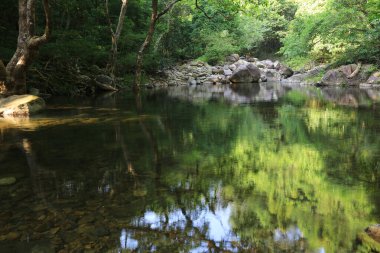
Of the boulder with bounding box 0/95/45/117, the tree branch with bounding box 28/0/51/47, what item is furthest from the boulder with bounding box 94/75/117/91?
the boulder with bounding box 0/95/45/117

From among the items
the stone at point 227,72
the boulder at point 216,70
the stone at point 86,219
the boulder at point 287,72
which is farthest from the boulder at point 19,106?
the boulder at point 287,72

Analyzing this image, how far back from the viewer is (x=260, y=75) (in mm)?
31641

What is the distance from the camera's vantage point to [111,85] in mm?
20188

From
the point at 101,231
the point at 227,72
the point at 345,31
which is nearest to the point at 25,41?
the point at 101,231

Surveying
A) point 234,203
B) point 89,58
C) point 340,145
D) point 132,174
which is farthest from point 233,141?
point 89,58

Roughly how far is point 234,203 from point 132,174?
1414 millimetres

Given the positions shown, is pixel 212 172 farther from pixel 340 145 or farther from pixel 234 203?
pixel 340 145

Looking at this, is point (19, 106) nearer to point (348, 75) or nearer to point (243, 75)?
point (348, 75)

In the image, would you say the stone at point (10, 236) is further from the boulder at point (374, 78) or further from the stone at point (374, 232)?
the boulder at point (374, 78)

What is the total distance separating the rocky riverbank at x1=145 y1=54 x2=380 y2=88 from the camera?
23562 millimetres

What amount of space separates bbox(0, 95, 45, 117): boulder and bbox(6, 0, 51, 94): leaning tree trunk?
3.12 ft

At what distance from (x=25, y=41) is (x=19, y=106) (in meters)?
2.22

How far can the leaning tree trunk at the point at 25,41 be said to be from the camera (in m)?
10.8

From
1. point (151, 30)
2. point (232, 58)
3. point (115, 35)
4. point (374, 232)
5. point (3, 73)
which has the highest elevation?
point (151, 30)
